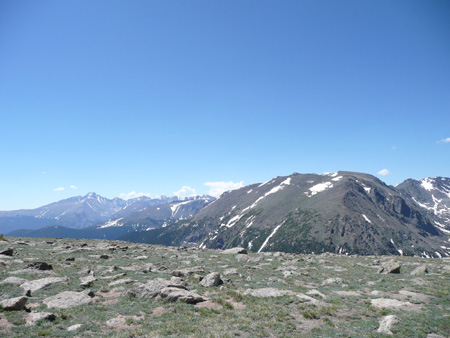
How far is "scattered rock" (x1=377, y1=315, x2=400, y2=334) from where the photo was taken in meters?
14.5

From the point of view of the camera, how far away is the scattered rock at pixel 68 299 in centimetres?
1827

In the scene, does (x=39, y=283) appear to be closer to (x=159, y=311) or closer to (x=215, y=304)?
(x=159, y=311)

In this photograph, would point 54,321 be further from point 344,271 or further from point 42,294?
point 344,271

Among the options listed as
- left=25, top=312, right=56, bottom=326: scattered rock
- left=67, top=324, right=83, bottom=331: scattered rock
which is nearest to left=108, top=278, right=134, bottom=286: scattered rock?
left=25, top=312, right=56, bottom=326: scattered rock

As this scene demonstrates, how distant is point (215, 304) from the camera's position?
19.4 metres

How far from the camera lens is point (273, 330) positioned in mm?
14844

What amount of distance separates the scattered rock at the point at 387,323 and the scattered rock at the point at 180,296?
1321 centimetres

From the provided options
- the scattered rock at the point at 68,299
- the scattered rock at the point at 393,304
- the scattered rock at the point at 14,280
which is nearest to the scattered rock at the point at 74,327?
the scattered rock at the point at 68,299

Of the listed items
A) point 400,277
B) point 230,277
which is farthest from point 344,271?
point 230,277

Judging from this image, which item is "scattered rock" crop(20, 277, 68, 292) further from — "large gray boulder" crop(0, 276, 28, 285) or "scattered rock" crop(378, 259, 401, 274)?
"scattered rock" crop(378, 259, 401, 274)

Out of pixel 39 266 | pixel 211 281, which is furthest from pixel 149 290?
pixel 39 266

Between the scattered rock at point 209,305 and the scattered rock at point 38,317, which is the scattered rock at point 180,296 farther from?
the scattered rock at point 38,317

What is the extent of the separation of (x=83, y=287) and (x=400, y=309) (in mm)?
28713

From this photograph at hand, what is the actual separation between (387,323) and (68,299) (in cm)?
2438
